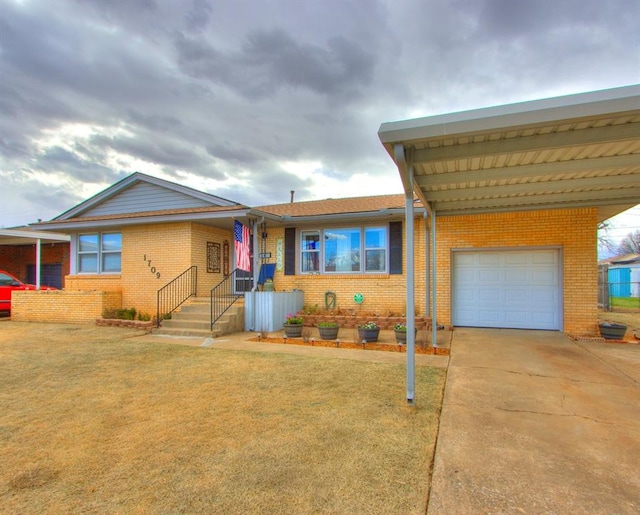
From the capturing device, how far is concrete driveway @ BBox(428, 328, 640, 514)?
2.37 metres

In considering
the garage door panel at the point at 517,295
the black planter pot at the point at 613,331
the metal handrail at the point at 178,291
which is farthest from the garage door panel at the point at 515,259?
the metal handrail at the point at 178,291

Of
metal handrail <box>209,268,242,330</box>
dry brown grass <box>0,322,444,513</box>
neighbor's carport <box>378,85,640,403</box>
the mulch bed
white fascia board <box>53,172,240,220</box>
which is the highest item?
white fascia board <box>53,172,240,220</box>

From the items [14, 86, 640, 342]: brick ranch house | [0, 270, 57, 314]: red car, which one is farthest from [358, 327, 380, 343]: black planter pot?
[0, 270, 57, 314]: red car

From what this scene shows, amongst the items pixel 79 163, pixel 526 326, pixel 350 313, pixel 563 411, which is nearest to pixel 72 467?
pixel 563 411

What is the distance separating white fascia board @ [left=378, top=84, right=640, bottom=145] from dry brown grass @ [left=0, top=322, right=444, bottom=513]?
2.99 metres

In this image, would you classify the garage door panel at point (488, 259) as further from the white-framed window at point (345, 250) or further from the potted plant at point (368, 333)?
the potted plant at point (368, 333)

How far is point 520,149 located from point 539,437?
116 inches

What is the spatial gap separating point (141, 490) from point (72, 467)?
78 centimetres

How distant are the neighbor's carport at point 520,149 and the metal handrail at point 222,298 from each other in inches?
231

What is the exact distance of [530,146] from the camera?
3875 mm

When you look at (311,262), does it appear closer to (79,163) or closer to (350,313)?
(350,313)

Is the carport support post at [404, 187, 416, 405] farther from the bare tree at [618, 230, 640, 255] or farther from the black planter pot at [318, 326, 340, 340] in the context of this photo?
the bare tree at [618, 230, 640, 255]

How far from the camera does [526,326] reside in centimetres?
932

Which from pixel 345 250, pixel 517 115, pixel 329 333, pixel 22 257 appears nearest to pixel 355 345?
pixel 329 333
